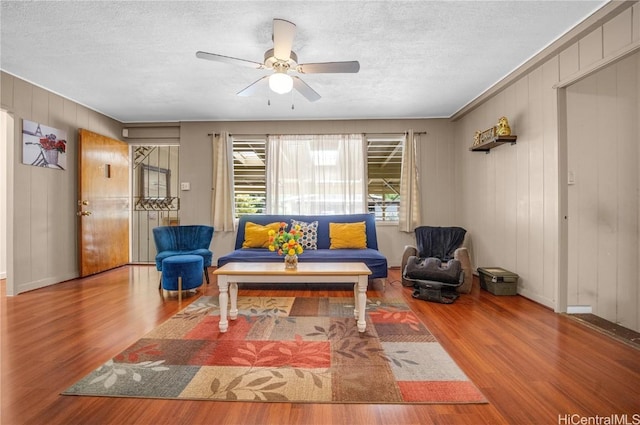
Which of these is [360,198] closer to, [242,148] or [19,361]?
[242,148]

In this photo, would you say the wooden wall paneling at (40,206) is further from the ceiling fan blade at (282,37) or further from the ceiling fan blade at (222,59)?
the ceiling fan blade at (282,37)

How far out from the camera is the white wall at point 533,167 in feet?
7.97

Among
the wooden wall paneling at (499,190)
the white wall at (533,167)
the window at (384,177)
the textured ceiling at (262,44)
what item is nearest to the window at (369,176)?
the window at (384,177)

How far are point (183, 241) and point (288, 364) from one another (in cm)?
281

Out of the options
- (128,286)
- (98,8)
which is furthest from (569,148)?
(128,286)

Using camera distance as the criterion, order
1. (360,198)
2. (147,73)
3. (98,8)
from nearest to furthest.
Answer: (98,8) → (147,73) → (360,198)

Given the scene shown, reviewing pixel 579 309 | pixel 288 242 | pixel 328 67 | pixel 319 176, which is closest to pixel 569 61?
pixel 328 67

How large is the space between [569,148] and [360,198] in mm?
2762

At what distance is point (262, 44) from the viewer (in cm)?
273

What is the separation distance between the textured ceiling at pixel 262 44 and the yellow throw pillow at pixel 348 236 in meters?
1.82

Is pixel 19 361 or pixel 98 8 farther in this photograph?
pixel 98 8

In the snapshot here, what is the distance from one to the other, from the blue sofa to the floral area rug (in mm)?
897

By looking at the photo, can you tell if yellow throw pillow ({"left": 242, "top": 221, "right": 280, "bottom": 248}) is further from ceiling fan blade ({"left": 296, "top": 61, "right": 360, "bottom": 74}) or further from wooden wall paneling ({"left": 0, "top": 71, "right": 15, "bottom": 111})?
wooden wall paneling ({"left": 0, "top": 71, "right": 15, "bottom": 111})

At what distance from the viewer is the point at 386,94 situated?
3.96m
